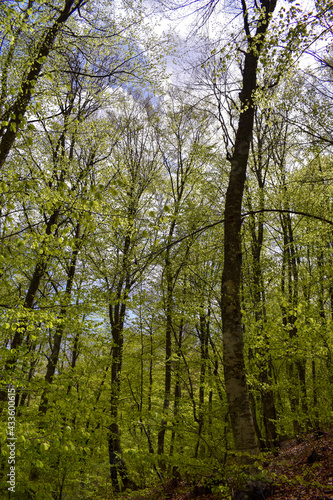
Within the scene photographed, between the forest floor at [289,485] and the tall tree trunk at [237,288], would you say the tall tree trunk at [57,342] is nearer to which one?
the tall tree trunk at [237,288]

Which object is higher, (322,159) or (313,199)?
(322,159)

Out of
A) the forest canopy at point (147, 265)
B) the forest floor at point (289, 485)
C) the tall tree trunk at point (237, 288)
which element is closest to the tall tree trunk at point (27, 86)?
the forest canopy at point (147, 265)

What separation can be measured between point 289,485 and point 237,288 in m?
3.38

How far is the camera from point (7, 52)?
5953 millimetres

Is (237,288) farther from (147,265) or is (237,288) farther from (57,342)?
(57,342)

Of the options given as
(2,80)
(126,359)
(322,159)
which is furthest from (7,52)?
(322,159)

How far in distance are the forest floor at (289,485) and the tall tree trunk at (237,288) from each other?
67 cm

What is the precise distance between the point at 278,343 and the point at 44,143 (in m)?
9.50

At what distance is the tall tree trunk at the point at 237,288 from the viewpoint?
3662 millimetres

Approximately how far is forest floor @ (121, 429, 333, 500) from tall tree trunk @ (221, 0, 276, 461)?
671mm

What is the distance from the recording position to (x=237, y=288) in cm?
414

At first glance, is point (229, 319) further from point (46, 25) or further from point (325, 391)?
point (325, 391)

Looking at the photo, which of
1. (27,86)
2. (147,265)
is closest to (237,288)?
(147,265)

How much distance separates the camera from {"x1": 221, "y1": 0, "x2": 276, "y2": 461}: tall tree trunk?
3662 mm
